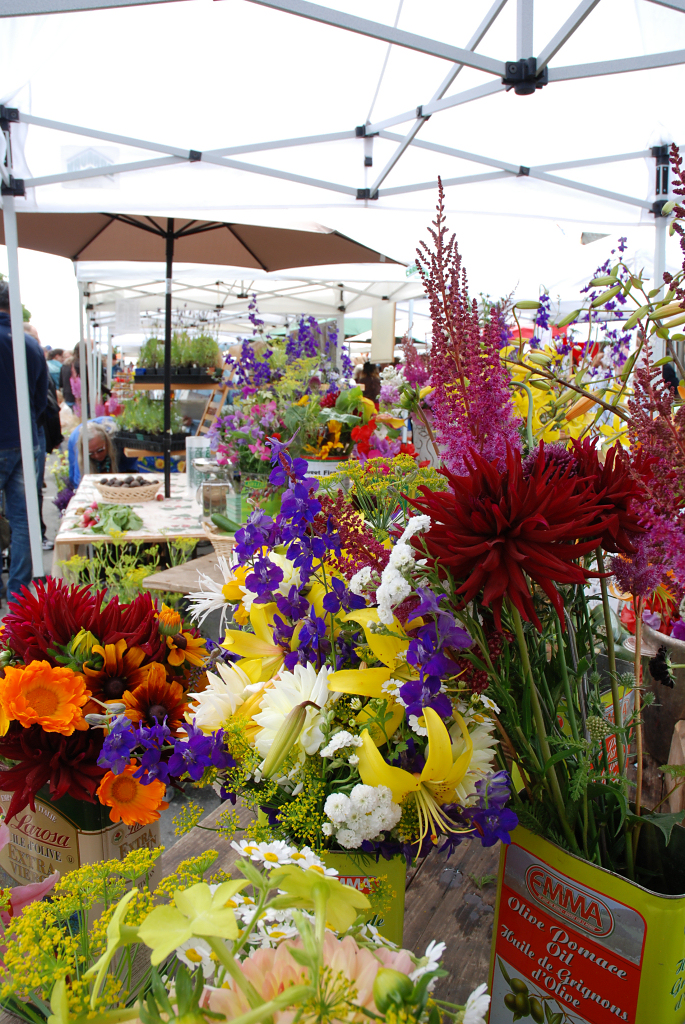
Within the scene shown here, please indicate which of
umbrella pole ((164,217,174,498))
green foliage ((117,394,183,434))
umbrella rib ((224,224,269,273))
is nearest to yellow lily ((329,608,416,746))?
umbrella pole ((164,217,174,498))

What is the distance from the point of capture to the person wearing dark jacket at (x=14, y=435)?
3.38m

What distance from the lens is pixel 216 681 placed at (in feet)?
1.91

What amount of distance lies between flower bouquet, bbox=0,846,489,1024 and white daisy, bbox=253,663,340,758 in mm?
104

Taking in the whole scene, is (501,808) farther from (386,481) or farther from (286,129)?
(286,129)

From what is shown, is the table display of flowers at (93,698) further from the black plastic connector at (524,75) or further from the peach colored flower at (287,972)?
the black plastic connector at (524,75)

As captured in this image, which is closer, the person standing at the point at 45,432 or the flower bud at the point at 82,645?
the flower bud at the point at 82,645

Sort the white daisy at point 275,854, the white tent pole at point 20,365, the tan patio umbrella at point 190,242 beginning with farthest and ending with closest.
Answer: the tan patio umbrella at point 190,242 < the white tent pole at point 20,365 < the white daisy at point 275,854

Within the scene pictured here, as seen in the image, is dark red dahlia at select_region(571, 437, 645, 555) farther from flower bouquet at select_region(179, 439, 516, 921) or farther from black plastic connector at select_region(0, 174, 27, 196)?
black plastic connector at select_region(0, 174, 27, 196)

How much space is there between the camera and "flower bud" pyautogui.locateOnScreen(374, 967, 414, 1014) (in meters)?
0.29

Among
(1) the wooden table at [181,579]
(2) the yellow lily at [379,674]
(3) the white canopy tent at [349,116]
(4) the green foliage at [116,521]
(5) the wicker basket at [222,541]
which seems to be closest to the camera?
(2) the yellow lily at [379,674]

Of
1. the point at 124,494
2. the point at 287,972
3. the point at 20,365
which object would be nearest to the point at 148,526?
the point at 124,494

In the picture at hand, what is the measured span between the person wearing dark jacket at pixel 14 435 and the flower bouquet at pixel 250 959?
3288 millimetres

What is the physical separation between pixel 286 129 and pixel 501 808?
2879 millimetres

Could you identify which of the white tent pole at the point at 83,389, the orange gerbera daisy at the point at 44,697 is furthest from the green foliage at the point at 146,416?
the orange gerbera daisy at the point at 44,697
